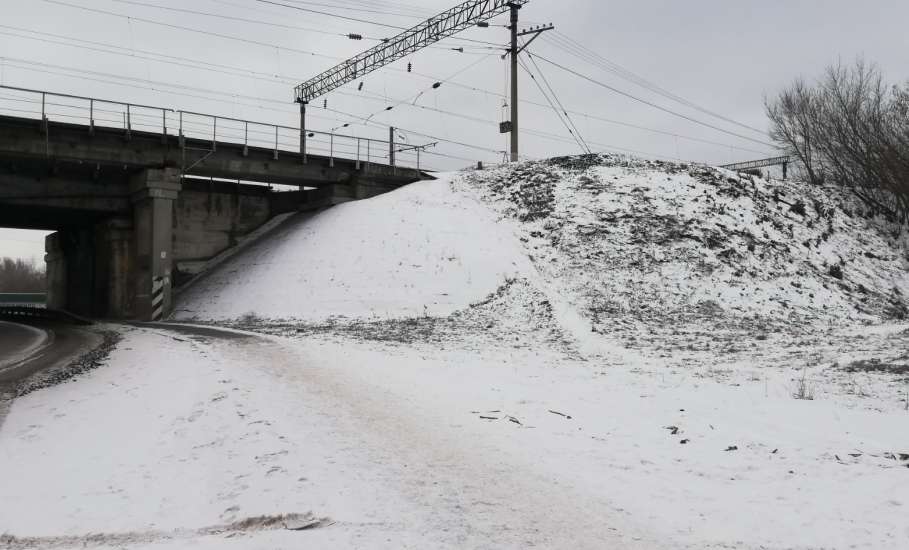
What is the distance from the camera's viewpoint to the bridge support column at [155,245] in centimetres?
2656

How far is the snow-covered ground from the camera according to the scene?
450cm

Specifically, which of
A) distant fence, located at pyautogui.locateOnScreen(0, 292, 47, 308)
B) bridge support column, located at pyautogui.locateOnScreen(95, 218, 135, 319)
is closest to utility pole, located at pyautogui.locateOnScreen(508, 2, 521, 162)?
bridge support column, located at pyautogui.locateOnScreen(95, 218, 135, 319)

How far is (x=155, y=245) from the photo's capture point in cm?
2662

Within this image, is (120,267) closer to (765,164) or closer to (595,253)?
(595,253)

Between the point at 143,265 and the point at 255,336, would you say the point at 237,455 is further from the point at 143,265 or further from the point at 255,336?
the point at 143,265

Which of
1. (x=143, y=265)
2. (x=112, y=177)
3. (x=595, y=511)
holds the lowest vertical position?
(x=595, y=511)

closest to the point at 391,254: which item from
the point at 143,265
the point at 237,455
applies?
the point at 143,265

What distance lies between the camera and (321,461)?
5824 millimetres

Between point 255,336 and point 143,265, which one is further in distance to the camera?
point 143,265

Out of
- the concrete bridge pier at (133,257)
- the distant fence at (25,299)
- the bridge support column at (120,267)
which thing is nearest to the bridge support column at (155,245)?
the concrete bridge pier at (133,257)

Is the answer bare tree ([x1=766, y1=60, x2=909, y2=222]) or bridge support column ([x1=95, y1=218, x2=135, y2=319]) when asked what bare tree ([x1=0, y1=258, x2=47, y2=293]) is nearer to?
bridge support column ([x1=95, y1=218, x2=135, y2=319])

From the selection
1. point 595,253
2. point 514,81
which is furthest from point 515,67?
point 595,253

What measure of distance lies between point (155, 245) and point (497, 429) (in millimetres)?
23928

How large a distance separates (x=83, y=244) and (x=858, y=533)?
4213cm
